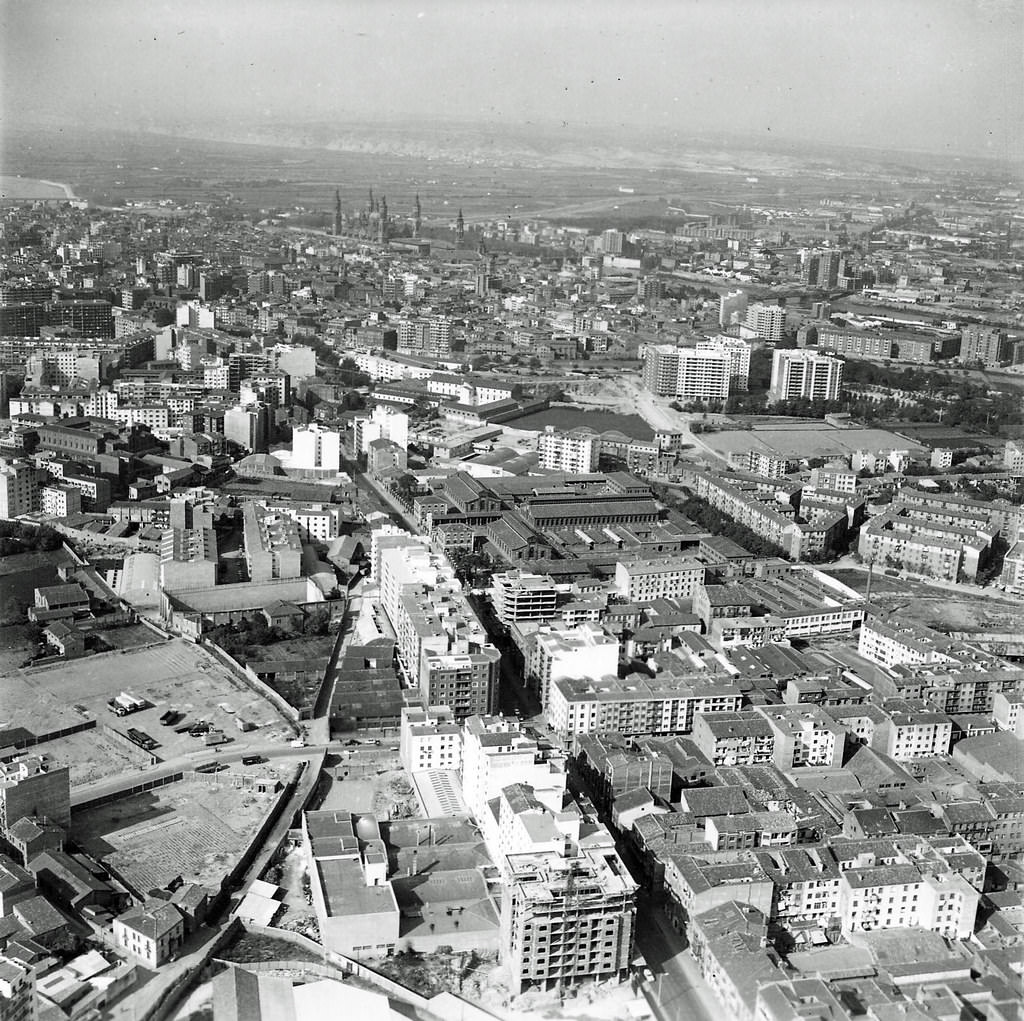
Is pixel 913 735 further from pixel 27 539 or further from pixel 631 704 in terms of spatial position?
pixel 27 539

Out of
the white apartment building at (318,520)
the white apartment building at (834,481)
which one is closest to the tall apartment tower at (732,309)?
the white apartment building at (834,481)

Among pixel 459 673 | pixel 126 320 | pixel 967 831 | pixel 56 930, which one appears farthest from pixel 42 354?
pixel 967 831

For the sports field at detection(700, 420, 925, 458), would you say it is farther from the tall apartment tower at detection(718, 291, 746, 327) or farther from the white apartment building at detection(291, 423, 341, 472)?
the tall apartment tower at detection(718, 291, 746, 327)

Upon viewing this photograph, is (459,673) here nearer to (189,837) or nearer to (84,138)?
(189,837)

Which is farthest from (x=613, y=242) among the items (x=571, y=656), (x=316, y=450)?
(x=571, y=656)

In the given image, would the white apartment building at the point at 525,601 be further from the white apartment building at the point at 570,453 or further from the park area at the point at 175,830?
the white apartment building at the point at 570,453
